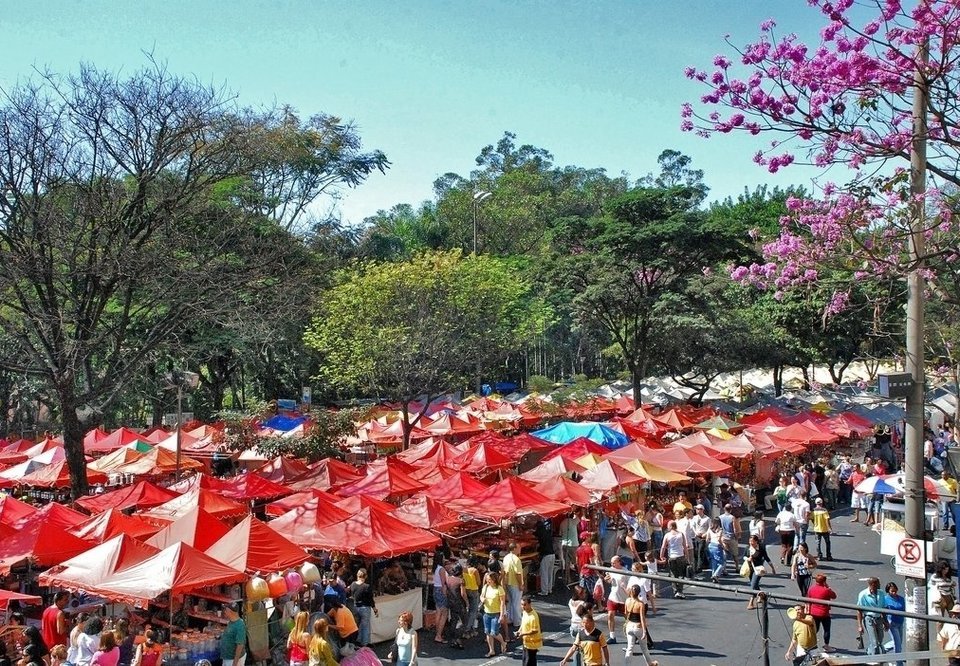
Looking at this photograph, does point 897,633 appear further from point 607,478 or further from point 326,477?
point 326,477

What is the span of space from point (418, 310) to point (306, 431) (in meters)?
5.41

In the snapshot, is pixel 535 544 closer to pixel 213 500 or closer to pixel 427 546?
pixel 427 546

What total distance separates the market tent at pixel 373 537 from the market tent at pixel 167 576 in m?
1.95

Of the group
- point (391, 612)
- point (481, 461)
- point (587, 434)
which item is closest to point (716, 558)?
point (391, 612)

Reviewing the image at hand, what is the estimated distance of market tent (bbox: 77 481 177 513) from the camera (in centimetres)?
1753

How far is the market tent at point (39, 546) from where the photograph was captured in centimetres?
1292

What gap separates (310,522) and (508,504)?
3551 mm

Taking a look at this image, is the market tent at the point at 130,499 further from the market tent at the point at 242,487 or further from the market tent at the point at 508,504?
the market tent at the point at 508,504

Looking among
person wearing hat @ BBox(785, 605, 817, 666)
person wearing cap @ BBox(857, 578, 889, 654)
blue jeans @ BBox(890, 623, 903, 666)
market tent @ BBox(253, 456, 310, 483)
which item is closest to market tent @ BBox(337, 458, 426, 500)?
market tent @ BBox(253, 456, 310, 483)

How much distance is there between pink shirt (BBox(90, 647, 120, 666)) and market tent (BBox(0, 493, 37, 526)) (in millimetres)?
5933

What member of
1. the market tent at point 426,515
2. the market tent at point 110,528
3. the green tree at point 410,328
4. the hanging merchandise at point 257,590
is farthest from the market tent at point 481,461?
the hanging merchandise at point 257,590

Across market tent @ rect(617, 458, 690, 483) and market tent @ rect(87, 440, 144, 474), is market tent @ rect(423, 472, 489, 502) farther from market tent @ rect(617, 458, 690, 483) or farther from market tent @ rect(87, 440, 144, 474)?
market tent @ rect(87, 440, 144, 474)

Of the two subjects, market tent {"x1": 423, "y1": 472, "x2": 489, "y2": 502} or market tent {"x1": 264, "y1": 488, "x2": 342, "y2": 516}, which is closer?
market tent {"x1": 264, "y1": 488, "x2": 342, "y2": 516}

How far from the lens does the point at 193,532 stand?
13102mm
